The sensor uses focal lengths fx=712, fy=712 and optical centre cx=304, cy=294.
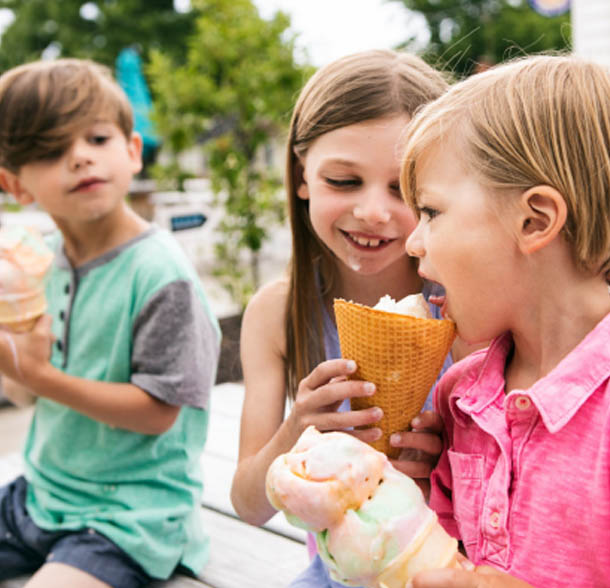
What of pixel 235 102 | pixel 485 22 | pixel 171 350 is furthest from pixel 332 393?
pixel 485 22

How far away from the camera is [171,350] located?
219cm

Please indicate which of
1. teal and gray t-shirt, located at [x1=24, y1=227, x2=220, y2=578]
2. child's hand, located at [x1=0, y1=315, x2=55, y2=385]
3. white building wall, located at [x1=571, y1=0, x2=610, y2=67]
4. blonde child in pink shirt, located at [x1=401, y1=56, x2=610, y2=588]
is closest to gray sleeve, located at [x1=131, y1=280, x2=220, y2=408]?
teal and gray t-shirt, located at [x1=24, y1=227, x2=220, y2=578]

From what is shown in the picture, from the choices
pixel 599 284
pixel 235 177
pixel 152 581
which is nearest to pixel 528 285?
pixel 599 284

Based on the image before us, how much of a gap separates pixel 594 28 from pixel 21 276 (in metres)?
7.20

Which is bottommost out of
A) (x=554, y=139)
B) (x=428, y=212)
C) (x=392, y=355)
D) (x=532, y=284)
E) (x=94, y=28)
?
(x=94, y=28)

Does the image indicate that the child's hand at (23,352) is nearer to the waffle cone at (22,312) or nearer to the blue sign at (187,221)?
the waffle cone at (22,312)

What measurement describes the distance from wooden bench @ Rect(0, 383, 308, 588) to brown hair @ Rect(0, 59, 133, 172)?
1.35m

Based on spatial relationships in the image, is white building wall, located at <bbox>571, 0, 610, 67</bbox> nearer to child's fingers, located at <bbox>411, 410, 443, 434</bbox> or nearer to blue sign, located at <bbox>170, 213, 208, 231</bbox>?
blue sign, located at <bbox>170, 213, 208, 231</bbox>

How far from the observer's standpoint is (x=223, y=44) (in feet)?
19.2

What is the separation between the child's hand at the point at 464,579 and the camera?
3.31 ft

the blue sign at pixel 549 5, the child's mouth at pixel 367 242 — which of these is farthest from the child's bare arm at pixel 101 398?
the blue sign at pixel 549 5

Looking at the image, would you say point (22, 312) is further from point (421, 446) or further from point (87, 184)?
point (421, 446)

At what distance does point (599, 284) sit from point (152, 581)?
1.62 meters

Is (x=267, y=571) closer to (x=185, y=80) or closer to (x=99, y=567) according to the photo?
(x=99, y=567)
